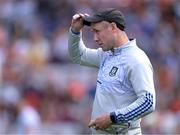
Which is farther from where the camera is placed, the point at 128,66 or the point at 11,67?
the point at 11,67

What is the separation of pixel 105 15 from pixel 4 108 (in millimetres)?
6513

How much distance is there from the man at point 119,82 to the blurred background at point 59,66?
4999mm

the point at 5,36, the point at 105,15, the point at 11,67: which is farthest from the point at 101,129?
the point at 5,36

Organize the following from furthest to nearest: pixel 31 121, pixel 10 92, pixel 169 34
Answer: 1. pixel 169 34
2. pixel 10 92
3. pixel 31 121

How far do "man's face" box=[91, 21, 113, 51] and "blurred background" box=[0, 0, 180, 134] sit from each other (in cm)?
507

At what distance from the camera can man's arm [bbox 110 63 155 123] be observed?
21.8 feet

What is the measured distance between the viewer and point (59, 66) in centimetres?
1473

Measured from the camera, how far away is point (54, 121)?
42.8 ft

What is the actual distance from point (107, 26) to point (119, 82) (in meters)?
0.46

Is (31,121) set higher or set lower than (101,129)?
higher

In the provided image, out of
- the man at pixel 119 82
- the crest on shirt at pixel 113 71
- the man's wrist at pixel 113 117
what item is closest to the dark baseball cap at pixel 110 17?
the man at pixel 119 82

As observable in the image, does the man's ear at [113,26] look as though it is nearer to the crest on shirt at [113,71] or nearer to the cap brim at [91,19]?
the cap brim at [91,19]

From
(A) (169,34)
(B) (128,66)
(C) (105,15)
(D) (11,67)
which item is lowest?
(B) (128,66)

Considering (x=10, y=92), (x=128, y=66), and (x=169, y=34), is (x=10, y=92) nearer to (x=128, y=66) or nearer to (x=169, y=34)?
(x=169, y=34)
